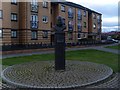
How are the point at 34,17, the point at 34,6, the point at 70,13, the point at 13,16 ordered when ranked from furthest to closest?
the point at 70,13, the point at 34,17, the point at 34,6, the point at 13,16

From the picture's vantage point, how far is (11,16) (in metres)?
31.5

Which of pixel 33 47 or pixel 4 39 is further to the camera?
pixel 4 39

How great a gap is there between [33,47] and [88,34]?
32.2 meters

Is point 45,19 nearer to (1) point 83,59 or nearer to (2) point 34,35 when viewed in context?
(2) point 34,35

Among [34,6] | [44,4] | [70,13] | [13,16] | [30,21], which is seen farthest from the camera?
[70,13]

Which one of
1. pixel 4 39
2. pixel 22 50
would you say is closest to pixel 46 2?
pixel 4 39

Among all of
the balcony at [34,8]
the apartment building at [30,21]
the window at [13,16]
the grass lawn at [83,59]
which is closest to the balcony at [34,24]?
the apartment building at [30,21]

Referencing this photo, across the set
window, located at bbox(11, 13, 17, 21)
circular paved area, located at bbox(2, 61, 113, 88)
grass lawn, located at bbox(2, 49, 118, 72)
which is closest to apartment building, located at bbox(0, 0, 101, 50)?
window, located at bbox(11, 13, 17, 21)

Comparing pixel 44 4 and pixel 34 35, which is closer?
pixel 34 35

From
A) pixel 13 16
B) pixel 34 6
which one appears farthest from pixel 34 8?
pixel 13 16

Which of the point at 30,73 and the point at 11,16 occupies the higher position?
the point at 11,16

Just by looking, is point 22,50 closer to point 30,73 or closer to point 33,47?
point 33,47

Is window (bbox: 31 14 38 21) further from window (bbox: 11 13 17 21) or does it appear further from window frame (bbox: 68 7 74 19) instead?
window frame (bbox: 68 7 74 19)

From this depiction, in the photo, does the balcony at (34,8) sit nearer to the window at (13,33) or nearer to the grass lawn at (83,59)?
the window at (13,33)
